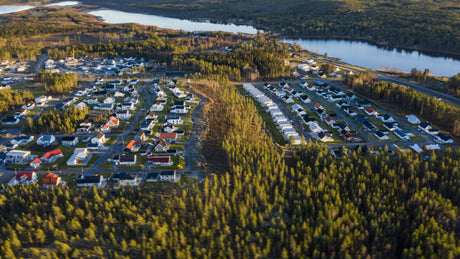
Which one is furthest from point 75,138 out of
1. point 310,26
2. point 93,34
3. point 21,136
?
point 310,26

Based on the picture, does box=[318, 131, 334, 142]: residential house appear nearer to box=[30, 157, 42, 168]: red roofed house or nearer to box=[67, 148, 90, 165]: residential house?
box=[67, 148, 90, 165]: residential house

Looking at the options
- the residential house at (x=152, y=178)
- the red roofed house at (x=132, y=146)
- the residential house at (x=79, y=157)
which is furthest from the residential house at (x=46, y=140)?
the residential house at (x=152, y=178)

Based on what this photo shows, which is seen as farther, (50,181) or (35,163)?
(35,163)

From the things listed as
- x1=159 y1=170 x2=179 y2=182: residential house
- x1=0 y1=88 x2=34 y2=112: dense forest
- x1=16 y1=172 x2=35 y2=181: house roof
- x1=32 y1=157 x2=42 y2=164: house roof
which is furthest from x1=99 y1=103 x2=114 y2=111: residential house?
x1=159 y1=170 x2=179 y2=182: residential house

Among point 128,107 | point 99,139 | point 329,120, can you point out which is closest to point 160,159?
point 99,139

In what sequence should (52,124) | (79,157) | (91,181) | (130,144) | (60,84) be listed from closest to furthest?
1. (91,181)
2. (79,157)
3. (130,144)
4. (52,124)
5. (60,84)

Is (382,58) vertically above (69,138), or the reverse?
(382,58)

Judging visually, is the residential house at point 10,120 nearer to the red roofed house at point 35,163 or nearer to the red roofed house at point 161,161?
the red roofed house at point 35,163

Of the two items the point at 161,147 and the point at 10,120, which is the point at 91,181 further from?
the point at 10,120
